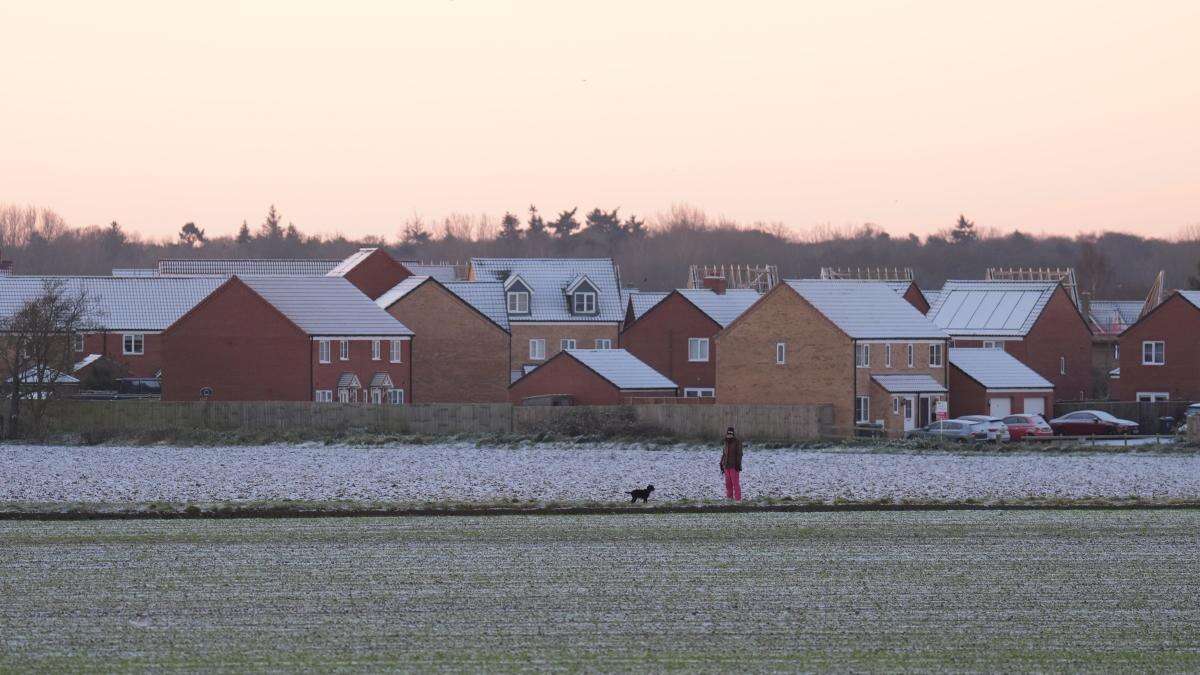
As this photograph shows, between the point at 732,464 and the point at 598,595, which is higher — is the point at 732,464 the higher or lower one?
the higher one

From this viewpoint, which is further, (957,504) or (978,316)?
(978,316)

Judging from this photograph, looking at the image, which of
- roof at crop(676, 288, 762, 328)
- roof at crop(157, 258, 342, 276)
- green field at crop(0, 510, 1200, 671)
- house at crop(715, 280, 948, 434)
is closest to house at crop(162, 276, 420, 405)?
house at crop(715, 280, 948, 434)

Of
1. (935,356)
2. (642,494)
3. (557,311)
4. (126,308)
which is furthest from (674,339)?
(642,494)

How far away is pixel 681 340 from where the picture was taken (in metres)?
89.1

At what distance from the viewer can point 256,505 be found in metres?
32.8

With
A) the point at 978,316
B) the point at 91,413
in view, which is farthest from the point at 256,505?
the point at 978,316

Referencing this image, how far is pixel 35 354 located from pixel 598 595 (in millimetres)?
49671

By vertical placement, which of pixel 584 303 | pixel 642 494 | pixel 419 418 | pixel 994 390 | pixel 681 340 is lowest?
pixel 642 494

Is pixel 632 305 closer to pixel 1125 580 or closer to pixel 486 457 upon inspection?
pixel 486 457

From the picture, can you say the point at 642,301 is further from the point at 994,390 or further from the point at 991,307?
the point at 994,390

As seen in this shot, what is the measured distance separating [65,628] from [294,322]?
5615 cm

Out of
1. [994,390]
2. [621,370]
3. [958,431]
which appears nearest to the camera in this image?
[958,431]

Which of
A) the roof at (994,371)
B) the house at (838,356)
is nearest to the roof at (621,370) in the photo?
the house at (838,356)

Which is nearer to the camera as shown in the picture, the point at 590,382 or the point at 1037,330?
the point at 590,382
